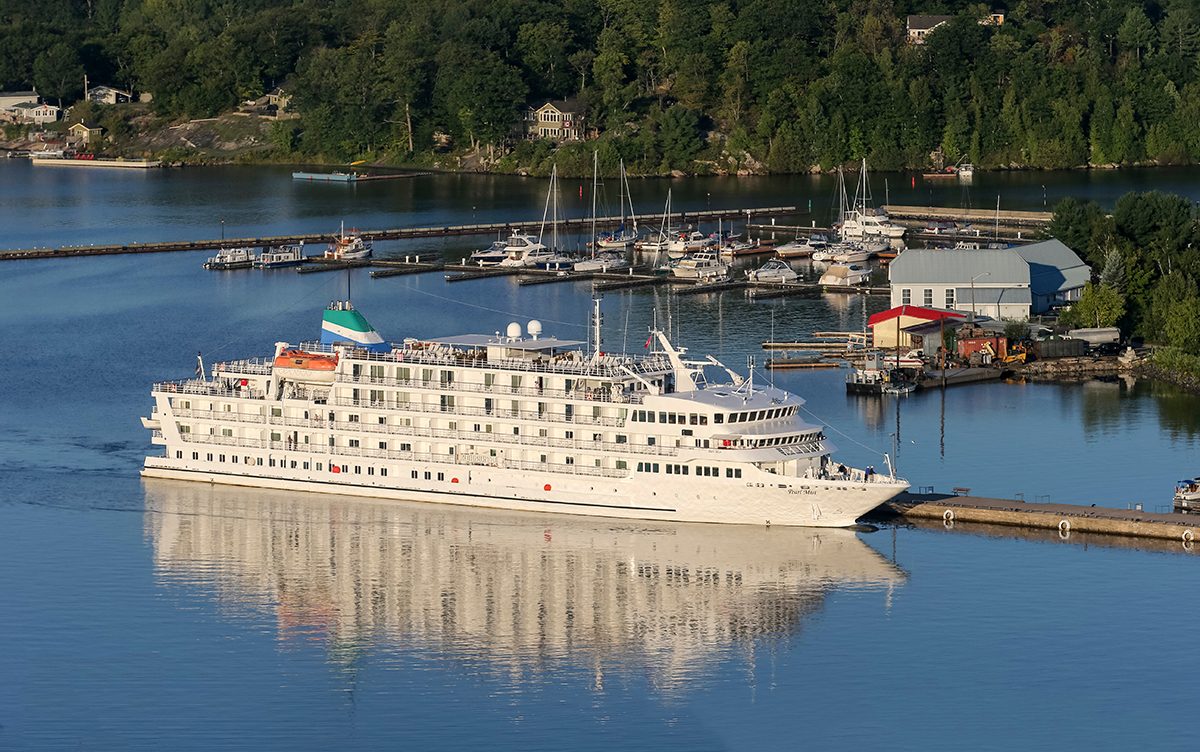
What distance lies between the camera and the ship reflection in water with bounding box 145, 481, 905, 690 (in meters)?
56.0

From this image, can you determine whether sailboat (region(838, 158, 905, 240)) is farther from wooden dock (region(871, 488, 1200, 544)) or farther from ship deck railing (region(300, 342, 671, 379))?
wooden dock (region(871, 488, 1200, 544))

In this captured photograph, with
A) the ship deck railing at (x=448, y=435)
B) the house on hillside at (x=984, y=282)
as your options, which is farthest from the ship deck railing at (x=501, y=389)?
the house on hillside at (x=984, y=282)

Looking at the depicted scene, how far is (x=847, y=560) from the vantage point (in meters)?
62.1

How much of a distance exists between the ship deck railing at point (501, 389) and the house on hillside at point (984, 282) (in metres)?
45.1

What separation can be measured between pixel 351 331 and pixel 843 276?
60.3m

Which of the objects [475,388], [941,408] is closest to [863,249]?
[941,408]

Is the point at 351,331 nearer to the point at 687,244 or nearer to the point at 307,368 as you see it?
the point at 307,368

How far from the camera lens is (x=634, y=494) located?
65.6 m

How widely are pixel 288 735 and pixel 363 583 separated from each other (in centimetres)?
1265

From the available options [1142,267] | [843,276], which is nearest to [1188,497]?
[1142,267]

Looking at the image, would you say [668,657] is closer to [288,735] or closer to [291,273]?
[288,735]

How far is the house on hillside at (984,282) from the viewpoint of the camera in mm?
107000

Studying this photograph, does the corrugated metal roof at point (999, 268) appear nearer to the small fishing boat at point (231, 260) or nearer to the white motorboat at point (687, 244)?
the white motorboat at point (687, 244)

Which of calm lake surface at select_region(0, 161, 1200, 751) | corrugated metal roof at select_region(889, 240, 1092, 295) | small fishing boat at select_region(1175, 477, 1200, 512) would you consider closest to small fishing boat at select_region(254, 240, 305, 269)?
calm lake surface at select_region(0, 161, 1200, 751)
